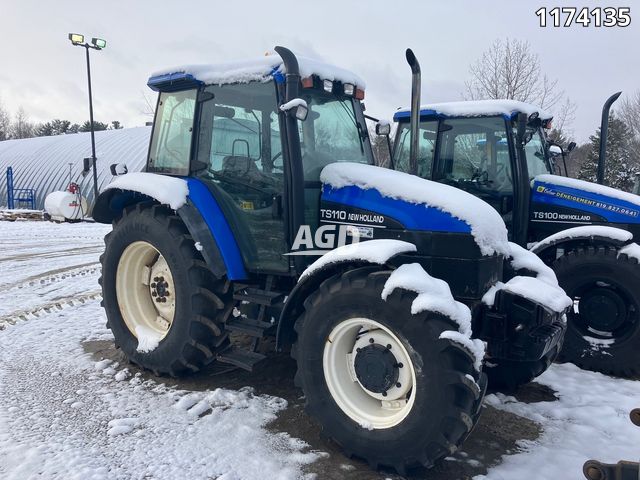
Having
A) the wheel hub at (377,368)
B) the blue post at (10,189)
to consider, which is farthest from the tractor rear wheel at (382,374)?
the blue post at (10,189)

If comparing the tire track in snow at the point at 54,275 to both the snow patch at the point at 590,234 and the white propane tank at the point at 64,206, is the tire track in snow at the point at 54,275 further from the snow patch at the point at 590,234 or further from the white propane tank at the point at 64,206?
the white propane tank at the point at 64,206

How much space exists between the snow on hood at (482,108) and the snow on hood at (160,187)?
349 cm

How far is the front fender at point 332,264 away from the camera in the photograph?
3107mm

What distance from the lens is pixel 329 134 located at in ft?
13.6

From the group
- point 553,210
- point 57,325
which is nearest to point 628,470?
point 553,210

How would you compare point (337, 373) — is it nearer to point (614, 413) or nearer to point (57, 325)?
point (614, 413)

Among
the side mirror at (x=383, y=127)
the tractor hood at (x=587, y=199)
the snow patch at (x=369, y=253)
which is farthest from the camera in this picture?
the tractor hood at (x=587, y=199)

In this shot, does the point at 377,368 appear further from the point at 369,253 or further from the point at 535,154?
the point at 535,154

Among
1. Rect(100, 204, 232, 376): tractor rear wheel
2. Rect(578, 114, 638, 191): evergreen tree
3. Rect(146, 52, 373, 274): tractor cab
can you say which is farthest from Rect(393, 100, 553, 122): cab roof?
Rect(578, 114, 638, 191): evergreen tree

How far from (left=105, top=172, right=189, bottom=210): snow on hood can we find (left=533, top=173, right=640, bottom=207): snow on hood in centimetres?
398

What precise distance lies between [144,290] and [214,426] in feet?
5.63

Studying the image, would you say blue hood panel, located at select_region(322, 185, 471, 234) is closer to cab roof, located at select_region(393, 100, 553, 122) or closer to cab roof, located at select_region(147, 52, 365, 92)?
cab roof, located at select_region(147, 52, 365, 92)

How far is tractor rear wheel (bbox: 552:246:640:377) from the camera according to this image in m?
4.99

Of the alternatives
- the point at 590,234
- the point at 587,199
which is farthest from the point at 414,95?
the point at 587,199
